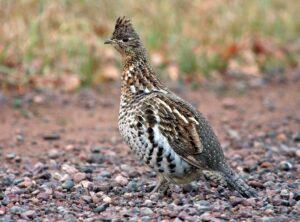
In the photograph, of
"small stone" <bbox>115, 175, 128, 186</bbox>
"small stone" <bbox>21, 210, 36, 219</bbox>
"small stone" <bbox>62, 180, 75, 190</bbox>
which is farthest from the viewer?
"small stone" <bbox>115, 175, 128, 186</bbox>

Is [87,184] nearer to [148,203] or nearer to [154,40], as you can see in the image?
[148,203]

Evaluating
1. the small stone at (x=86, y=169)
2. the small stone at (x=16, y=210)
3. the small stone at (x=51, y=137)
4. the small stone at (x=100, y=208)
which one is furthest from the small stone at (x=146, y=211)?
the small stone at (x=51, y=137)

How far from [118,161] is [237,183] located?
221cm

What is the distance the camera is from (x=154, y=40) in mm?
14094

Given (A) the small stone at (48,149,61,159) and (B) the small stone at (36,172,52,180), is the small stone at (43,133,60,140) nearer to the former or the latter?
(A) the small stone at (48,149,61,159)

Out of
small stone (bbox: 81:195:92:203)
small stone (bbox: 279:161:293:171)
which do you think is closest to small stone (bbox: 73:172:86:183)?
small stone (bbox: 81:195:92:203)

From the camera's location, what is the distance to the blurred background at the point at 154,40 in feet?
39.9

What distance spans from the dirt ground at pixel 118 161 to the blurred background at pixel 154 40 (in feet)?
1.93

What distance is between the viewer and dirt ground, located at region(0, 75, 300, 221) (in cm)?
634

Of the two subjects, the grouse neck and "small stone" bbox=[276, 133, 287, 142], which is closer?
the grouse neck

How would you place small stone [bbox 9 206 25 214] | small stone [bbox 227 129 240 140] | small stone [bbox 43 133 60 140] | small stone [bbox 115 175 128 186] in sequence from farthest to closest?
small stone [bbox 227 129 240 140] → small stone [bbox 43 133 60 140] → small stone [bbox 115 175 128 186] → small stone [bbox 9 206 25 214]

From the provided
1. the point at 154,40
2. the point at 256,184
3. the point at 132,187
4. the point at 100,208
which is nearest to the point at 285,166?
the point at 256,184

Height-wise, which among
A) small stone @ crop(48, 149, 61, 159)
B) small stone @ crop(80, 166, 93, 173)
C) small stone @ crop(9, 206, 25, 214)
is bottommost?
small stone @ crop(9, 206, 25, 214)

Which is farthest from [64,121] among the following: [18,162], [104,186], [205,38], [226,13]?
[226,13]
